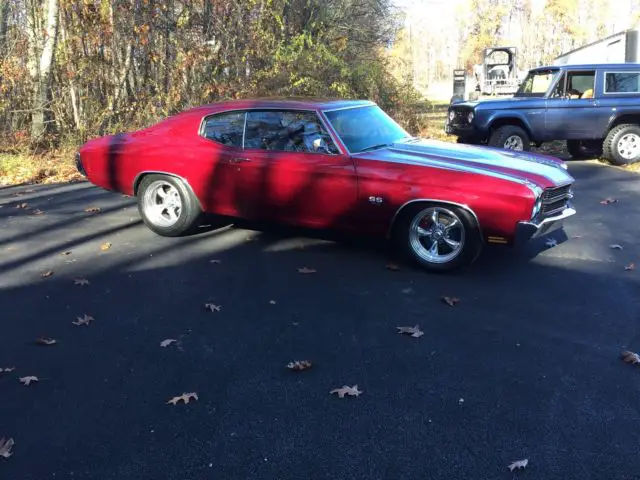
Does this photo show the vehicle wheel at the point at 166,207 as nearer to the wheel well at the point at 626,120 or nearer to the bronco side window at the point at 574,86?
the bronco side window at the point at 574,86

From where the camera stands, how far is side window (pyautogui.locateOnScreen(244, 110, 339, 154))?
19.7 feet

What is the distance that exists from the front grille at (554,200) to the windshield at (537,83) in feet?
23.5

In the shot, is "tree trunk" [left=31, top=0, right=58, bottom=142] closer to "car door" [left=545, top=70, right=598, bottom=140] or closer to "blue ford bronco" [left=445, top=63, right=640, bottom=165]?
"blue ford bronco" [left=445, top=63, right=640, bottom=165]

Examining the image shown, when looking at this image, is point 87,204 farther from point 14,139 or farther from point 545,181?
point 545,181

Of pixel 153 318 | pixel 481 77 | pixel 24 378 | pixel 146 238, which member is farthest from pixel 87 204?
pixel 481 77

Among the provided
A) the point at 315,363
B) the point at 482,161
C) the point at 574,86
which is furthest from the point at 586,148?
the point at 315,363

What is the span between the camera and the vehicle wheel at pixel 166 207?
669 cm

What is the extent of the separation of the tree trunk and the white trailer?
15.0 meters

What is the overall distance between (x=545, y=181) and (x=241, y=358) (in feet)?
10.2

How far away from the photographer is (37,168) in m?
11.8

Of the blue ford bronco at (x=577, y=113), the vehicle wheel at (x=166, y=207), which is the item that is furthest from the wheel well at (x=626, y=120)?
the vehicle wheel at (x=166, y=207)

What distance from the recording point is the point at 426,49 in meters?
108

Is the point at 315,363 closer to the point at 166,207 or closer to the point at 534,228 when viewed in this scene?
the point at 534,228

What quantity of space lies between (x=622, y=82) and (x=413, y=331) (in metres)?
9.83
